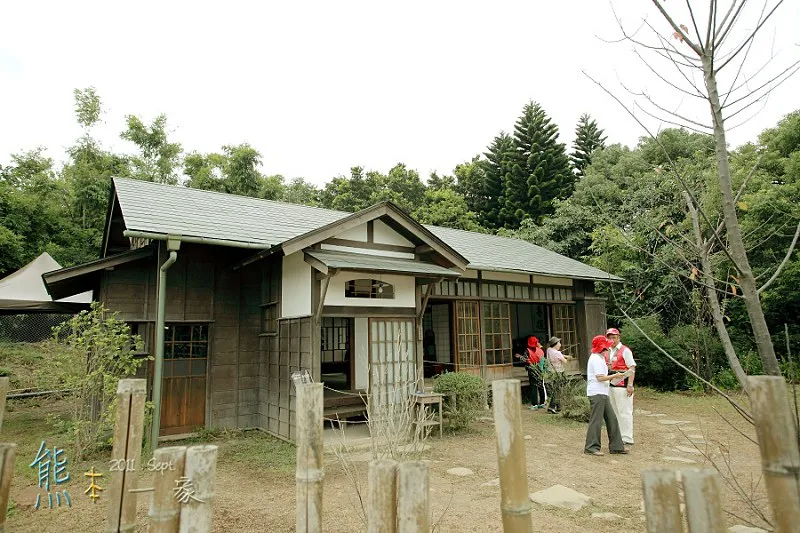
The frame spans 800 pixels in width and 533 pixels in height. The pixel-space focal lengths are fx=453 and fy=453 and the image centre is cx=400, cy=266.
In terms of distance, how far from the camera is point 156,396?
6715 mm

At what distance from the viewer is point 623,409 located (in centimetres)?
695

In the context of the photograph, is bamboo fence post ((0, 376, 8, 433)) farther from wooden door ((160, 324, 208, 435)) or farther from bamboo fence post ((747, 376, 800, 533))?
Result: wooden door ((160, 324, 208, 435))

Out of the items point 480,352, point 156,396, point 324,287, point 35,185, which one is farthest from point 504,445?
point 35,185

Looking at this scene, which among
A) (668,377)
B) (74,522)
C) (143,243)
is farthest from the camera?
(668,377)

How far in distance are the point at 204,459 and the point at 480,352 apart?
30.3 feet

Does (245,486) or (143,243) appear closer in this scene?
(245,486)

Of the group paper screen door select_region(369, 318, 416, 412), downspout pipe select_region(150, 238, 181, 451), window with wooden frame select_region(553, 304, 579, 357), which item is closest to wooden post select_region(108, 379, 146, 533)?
downspout pipe select_region(150, 238, 181, 451)

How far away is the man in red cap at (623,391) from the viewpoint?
680cm

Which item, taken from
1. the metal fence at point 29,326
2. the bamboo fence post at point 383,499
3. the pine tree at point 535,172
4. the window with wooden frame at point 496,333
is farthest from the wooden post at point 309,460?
the pine tree at point 535,172

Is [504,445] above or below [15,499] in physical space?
above

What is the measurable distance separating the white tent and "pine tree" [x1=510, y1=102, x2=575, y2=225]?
22.4m

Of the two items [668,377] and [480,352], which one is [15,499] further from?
[668,377]

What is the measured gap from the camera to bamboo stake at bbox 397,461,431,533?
2.05 metres

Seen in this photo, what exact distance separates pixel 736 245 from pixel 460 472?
462cm
